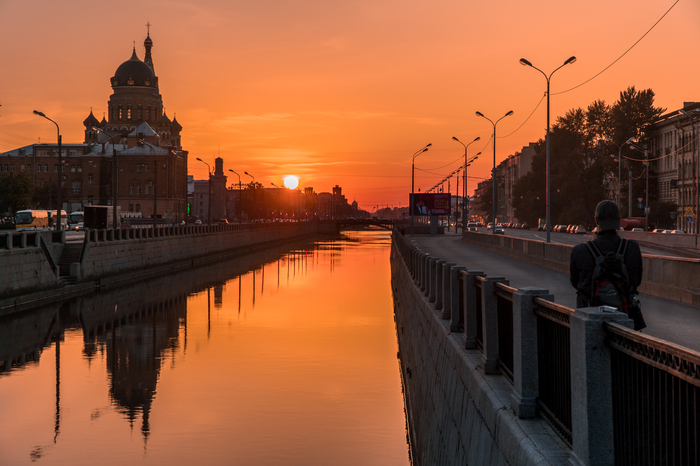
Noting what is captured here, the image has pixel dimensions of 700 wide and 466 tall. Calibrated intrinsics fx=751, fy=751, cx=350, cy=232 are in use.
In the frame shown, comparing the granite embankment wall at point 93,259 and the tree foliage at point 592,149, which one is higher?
the tree foliage at point 592,149

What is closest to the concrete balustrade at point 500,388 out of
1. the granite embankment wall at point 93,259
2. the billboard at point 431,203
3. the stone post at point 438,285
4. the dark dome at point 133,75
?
the stone post at point 438,285

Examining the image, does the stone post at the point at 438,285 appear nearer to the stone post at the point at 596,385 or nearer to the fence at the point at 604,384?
the fence at the point at 604,384

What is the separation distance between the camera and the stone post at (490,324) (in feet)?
25.3

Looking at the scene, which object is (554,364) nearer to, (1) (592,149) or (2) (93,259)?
Answer: (2) (93,259)

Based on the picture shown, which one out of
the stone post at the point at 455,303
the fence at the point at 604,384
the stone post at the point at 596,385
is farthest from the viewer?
the stone post at the point at 455,303

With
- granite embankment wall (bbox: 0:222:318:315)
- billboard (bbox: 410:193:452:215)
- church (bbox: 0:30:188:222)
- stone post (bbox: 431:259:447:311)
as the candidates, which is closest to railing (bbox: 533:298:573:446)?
stone post (bbox: 431:259:447:311)

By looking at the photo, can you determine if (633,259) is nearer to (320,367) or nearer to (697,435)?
(697,435)

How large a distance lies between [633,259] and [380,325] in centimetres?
2849

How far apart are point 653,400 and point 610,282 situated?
9.83ft

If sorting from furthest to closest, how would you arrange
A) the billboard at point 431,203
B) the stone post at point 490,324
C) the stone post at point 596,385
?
the billboard at point 431,203 < the stone post at point 490,324 < the stone post at point 596,385

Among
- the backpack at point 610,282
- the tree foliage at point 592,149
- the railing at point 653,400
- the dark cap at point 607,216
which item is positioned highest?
the tree foliage at point 592,149

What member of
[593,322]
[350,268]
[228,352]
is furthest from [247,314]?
[593,322]

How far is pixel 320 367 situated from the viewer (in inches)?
982

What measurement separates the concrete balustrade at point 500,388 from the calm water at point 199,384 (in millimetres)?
5061
